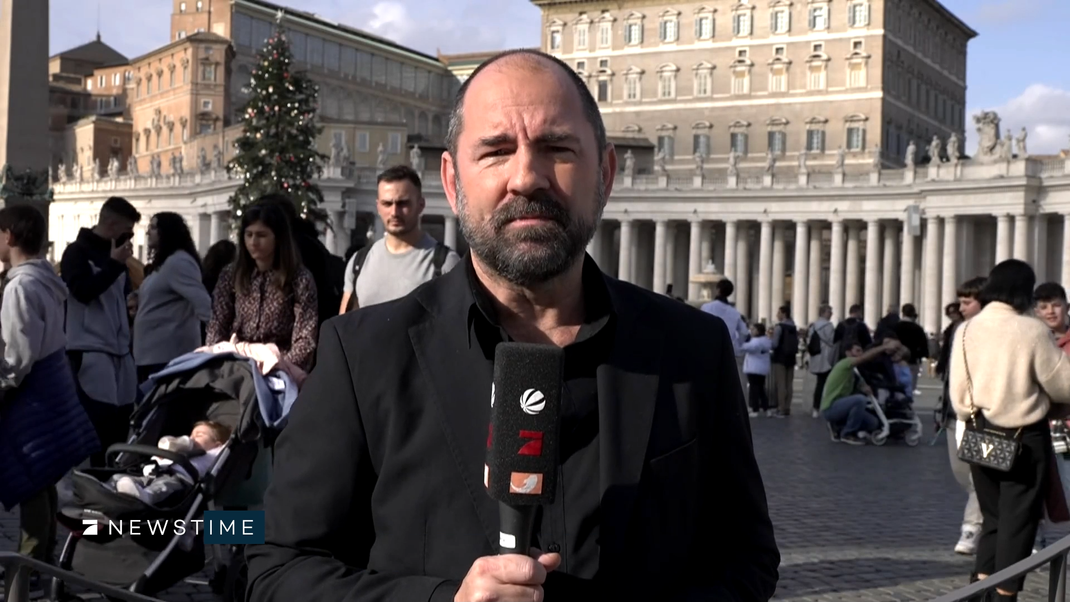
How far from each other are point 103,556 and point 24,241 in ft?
6.08

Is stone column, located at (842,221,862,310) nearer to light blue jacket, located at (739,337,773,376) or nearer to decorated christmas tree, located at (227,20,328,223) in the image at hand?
decorated christmas tree, located at (227,20,328,223)

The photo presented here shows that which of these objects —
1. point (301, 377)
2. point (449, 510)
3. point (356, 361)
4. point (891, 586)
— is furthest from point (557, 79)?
point (891, 586)

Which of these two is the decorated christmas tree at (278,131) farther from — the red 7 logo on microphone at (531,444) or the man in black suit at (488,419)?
the red 7 logo on microphone at (531,444)

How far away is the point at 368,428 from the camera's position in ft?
7.48

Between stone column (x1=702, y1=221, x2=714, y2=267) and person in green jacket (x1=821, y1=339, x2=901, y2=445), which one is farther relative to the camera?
stone column (x1=702, y1=221, x2=714, y2=267)

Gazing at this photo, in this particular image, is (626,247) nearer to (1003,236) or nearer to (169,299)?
(1003,236)

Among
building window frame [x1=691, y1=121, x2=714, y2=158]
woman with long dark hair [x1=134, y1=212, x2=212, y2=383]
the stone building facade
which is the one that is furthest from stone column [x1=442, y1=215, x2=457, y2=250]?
woman with long dark hair [x1=134, y1=212, x2=212, y2=383]

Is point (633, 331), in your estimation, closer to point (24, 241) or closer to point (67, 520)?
point (67, 520)

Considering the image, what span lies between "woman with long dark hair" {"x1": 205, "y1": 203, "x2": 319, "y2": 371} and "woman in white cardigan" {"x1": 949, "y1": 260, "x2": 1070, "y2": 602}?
3.60 metres

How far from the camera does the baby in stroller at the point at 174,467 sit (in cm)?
561

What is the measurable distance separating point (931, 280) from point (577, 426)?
5310 centimetres

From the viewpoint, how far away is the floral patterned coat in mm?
6297

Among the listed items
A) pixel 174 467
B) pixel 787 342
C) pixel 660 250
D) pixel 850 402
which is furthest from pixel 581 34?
pixel 174 467

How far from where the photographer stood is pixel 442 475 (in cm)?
224
